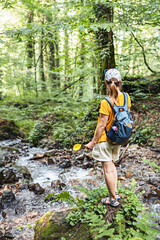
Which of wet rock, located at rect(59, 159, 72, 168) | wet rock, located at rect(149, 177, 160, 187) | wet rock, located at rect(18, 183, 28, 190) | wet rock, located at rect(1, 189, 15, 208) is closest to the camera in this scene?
wet rock, located at rect(1, 189, 15, 208)

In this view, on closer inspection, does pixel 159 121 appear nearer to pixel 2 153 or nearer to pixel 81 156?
pixel 81 156

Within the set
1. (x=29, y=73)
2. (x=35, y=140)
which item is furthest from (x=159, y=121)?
(x=29, y=73)

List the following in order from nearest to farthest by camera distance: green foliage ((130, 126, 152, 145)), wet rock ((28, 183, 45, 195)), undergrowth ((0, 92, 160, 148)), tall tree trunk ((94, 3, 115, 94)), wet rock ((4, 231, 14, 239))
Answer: wet rock ((4, 231, 14, 239)) → wet rock ((28, 183, 45, 195)) → green foliage ((130, 126, 152, 145)) → undergrowth ((0, 92, 160, 148)) → tall tree trunk ((94, 3, 115, 94))

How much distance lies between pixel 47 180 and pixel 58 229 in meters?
2.82

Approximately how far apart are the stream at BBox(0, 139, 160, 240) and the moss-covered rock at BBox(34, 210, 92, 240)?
1.69 feet

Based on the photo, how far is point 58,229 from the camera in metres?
2.54

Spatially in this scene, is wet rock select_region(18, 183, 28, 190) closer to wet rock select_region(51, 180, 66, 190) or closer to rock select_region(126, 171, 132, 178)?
wet rock select_region(51, 180, 66, 190)

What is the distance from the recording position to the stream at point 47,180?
3.49m

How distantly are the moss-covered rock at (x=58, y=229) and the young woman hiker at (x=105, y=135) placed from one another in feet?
1.84

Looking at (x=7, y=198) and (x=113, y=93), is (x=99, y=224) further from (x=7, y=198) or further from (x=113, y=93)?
(x=7, y=198)

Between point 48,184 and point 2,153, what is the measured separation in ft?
10.1

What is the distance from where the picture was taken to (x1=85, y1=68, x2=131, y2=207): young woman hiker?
8.07 ft

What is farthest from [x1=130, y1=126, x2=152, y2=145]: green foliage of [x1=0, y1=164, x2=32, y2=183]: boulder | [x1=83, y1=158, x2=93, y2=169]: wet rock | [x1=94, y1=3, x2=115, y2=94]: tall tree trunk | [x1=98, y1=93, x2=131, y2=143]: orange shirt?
[x1=0, y1=164, x2=32, y2=183]: boulder

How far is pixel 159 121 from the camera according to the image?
632cm
